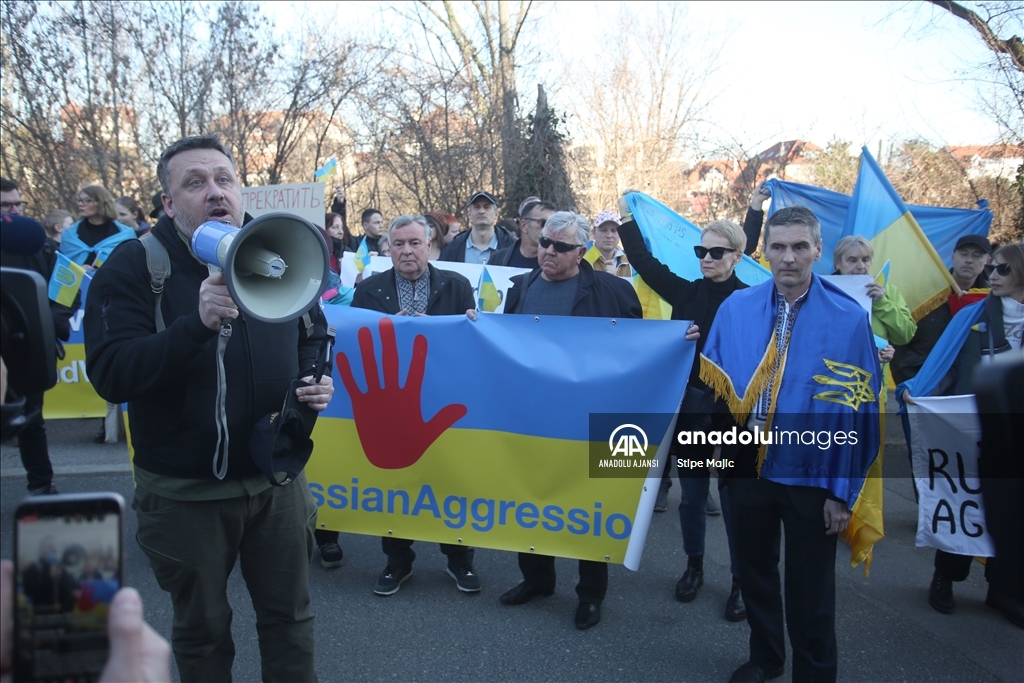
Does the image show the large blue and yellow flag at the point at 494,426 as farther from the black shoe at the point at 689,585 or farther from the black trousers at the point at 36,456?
the black trousers at the point at 36,456

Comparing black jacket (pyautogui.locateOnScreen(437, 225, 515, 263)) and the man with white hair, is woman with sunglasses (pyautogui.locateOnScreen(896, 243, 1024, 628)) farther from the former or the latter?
black jacket (pyautogui.locateOnScreen(437, 225, 515, 263))

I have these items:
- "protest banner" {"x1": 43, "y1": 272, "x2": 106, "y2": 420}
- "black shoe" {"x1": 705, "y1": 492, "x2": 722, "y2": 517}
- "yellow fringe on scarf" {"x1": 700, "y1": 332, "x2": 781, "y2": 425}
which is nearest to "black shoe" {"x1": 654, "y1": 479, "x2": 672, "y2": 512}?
"black shoe" {"x1": 705, "y1": 492, "x2": 722, "y2": 517}

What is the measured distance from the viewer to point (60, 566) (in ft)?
2.75

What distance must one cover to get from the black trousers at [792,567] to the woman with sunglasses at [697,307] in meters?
0.48

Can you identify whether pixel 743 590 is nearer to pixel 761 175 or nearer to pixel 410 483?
pixel 410 483

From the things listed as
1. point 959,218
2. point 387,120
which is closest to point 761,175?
point 387,120

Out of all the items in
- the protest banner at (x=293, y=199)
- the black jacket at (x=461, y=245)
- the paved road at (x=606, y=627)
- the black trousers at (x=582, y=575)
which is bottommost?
the paved road at (x=606, y=627)

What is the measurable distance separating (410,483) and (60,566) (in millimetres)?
3193

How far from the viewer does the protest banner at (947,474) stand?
3746mm

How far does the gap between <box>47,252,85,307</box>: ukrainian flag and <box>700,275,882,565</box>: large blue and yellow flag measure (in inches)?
217

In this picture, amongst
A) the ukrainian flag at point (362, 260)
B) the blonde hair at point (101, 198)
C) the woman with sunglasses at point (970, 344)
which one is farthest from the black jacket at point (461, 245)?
the woman with sunglasses at point (970, 344)

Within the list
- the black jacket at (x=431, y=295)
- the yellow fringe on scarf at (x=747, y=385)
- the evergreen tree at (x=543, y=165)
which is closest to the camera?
the yellow fringe on scarf at (x=747, y=385)

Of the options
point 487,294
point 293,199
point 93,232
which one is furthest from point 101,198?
point 487,294

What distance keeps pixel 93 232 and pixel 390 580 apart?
14.8 ft
